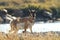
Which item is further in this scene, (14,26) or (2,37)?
(14,26)

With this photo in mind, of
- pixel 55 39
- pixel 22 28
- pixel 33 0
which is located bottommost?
pixel 33 0

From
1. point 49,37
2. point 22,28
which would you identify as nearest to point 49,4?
point 22,28

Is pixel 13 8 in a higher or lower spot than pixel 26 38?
lower

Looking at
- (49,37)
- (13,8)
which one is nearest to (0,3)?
(13,8)

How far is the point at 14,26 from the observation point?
13.2 meters

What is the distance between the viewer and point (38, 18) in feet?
95.6

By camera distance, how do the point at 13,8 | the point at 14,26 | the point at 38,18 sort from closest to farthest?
1. the point at 14,26
2. the point at 38,18
3. the point at 13,8

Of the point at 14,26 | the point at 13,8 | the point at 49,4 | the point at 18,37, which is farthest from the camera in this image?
the point at 49,4

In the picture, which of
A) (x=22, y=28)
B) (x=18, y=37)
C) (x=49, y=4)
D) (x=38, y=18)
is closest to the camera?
(x=18, y=37)

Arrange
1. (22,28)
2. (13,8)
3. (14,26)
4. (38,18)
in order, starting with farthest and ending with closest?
(13,8)
(38,18)
(22,28)
(14,26)

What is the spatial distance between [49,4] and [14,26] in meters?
23.2

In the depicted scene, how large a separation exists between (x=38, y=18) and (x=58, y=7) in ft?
18.5

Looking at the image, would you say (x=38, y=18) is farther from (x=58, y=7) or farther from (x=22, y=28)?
(x=22, y=28)

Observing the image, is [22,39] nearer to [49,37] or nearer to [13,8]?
[49,37]
